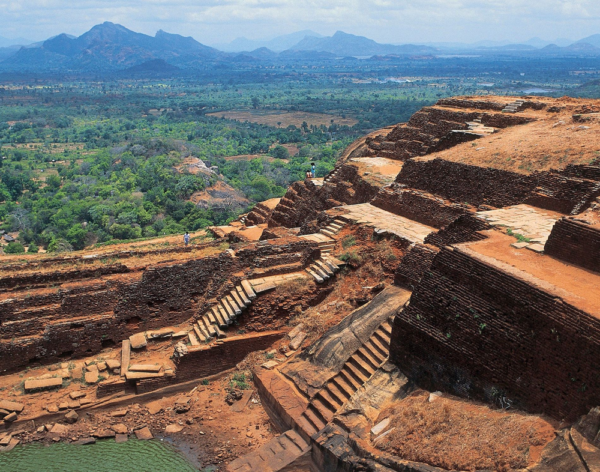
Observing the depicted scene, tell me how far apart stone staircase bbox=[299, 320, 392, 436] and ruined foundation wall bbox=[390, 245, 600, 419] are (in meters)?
0.63

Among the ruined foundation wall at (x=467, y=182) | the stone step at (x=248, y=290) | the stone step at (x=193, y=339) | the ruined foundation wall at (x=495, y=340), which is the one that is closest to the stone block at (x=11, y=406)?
the stone step at (x=193, y=339)

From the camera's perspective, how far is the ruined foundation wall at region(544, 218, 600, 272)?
10.3 meters

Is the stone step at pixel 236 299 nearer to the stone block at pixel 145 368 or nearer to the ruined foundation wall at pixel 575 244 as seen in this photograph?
the stone block at pixel 145 368

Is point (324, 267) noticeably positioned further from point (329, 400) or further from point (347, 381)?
point (329, 400)

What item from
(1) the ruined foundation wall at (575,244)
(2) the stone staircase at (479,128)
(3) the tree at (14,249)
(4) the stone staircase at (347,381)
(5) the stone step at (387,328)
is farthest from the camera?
(3) the tree at (14,249)

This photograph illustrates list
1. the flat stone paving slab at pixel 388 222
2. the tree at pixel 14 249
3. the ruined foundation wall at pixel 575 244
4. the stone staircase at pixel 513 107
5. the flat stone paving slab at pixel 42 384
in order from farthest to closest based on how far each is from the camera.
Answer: the tree at pixel 14 249 → the stone staircase at pixel 513 107 → the flat stone paving slab at pixel 388 222 → the flat stone paving slab at pixel 42 384 → the ruined foundation wall at pixel 575 244

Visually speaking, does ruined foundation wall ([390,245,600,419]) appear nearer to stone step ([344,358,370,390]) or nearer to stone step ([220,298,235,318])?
stone step ([344,358,370,390])

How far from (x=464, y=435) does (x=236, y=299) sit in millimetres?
7643

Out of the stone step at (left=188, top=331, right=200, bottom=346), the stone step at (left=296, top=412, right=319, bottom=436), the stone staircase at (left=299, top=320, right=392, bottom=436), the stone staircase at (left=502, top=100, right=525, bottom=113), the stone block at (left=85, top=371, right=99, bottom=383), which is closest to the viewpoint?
the stone step at (left=296, top=412, right=319, bottom=436)

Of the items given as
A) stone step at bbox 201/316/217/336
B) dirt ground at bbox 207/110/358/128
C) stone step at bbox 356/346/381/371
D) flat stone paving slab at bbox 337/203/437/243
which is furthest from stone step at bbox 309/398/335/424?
dirt ground at bbox 207/110/358/128

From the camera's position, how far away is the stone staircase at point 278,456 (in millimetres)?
11156

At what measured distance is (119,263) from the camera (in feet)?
52.6

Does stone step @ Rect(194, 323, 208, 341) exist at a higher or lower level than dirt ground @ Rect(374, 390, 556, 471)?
lower

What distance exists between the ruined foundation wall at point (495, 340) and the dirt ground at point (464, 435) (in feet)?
1.31
